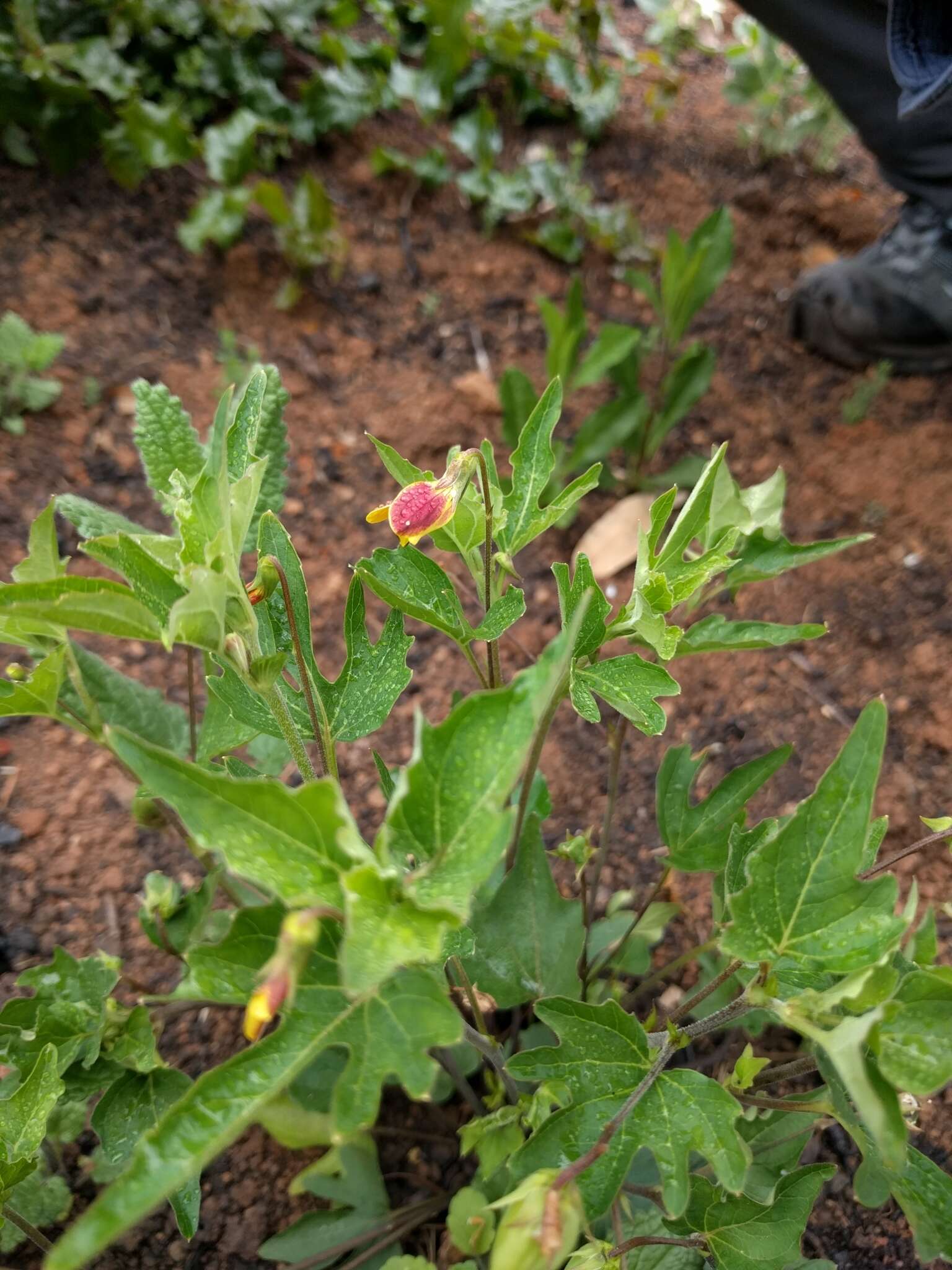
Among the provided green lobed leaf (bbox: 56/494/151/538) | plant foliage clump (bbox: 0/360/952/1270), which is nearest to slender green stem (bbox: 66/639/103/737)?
plant foliage clump (bbox: 0/360/952/1270)

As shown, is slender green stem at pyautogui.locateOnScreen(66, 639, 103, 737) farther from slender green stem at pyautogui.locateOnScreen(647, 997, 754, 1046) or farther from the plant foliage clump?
slender green stem at pyautogui.locateOnScreen(647, 997, 754, 1046)

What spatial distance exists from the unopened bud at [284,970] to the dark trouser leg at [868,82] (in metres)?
2.12

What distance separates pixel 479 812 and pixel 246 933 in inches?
8.5

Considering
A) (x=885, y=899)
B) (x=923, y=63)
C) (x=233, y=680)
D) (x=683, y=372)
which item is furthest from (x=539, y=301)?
(x=885, y=899)

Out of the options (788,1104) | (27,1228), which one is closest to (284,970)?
(788,1104)

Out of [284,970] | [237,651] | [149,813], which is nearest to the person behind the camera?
[284,970]

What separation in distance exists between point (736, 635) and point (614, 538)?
1110 mm

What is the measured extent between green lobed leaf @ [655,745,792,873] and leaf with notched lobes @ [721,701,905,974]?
0.30 metres

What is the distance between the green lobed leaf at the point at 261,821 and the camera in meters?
0.68

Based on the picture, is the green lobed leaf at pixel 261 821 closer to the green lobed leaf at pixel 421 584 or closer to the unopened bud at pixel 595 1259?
the green lobed leaf at pixel 421 584

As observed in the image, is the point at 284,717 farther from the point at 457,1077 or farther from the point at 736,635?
the point at 457,1077

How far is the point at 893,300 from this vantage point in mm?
2295

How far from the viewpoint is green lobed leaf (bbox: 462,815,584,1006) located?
1.20 meters

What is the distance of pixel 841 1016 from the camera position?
80 cm
